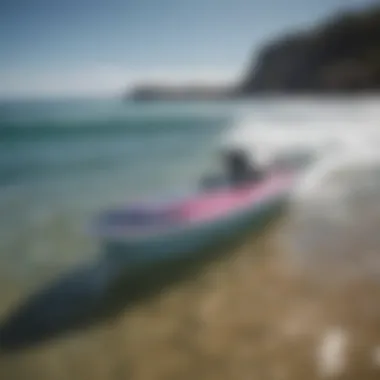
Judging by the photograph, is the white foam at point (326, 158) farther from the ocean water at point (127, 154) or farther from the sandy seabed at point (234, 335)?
the sandy seabed at point (234, 335)

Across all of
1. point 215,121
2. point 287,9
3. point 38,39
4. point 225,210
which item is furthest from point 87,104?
point 287,9

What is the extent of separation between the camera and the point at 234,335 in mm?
1064

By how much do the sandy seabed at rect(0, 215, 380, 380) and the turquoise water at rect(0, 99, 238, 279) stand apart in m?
0.15

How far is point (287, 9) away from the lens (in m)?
1.19

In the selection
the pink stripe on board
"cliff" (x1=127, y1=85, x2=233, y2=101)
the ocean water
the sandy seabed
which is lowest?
the sandy seabed

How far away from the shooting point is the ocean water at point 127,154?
1.09 metres

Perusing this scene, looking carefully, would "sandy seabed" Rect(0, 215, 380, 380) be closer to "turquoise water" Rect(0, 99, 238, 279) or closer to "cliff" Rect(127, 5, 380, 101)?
"turquoise water" Rect(0, 99, 238, 279)

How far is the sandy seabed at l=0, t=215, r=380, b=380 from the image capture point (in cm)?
A: 103

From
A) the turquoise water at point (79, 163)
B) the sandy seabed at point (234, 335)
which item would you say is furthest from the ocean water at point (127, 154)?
the sandy seabed at point (234, 335)

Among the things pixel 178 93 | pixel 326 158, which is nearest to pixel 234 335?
pixel 326 158

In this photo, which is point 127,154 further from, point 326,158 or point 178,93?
point 326,158

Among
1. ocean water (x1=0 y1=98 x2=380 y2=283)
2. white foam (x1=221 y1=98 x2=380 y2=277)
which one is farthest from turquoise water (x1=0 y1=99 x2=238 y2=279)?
white foam (x1=221 y1=98 x2=380 y2=277)

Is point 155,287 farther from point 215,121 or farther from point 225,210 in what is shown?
point 215,121

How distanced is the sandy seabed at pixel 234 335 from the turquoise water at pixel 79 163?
0.48ft
